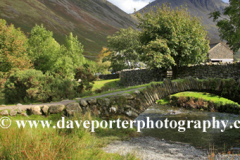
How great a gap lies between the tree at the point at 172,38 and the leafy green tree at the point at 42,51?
13.6m

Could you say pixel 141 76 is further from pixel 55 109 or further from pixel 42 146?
pixel 42 146

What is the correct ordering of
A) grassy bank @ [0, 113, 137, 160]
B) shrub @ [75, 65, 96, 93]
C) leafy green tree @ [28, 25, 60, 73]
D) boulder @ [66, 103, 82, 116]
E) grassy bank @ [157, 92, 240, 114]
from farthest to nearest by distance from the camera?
leafy green tree @ [28, 25, 60, 73] < shrub @ [75, 65, 96, 93] < grassy bank @ [157, 92, 240, 114] < boulder @ [66, 103, 82, 116] < grassy bank @ [0, 113, 137, 160]

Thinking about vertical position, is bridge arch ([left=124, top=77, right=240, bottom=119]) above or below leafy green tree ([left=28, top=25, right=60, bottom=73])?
below

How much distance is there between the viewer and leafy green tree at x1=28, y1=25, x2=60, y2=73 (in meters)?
27.1

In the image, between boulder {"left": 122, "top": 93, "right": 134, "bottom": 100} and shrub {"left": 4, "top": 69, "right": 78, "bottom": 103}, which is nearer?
boulder {"left": 122, "top": 93, "right": 134, "bottom": 100}

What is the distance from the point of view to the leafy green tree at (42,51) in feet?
88.8

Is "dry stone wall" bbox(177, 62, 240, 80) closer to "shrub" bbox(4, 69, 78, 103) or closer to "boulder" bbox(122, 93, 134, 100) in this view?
"boulder" bbox(122, 93, 134, 100)

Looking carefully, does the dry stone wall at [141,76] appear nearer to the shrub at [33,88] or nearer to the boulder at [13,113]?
the shrub at [33,88]

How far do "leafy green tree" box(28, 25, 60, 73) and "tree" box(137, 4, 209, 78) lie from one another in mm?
13591

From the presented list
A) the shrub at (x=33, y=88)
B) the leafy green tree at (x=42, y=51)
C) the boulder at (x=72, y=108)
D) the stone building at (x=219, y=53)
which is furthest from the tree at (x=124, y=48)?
the boulder at (x=72, y=108)

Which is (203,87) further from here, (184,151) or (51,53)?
(51,53)

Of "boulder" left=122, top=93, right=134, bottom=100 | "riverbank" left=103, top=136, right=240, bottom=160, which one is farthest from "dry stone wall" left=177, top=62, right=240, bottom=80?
"boulder" left=122, top=93, right=134, bottom=100

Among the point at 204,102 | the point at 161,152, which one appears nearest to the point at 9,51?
the point at 161,152

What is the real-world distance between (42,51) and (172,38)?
1847 cm
